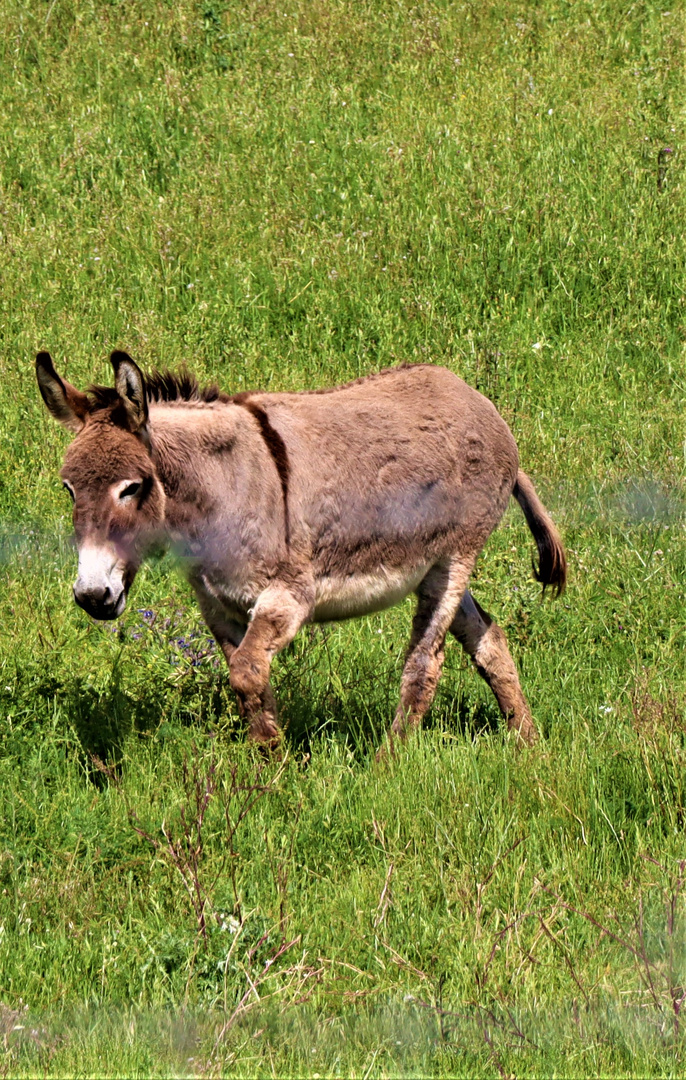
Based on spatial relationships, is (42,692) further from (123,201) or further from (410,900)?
(123,201)

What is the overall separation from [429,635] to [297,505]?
2.79ft

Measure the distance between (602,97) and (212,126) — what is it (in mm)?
3183

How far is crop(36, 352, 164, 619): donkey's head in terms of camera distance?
4102mm

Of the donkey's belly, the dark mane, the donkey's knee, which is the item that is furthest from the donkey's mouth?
the dark mane

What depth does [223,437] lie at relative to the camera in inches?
187

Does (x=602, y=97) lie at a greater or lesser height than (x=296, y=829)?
greater

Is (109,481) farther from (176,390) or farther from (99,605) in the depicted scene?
(176,390)

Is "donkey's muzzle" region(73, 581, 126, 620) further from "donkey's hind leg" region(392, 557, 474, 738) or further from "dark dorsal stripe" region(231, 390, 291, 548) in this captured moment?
"donkey's hind leg" region(392, 557, 474, 738)

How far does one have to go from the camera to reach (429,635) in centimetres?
522

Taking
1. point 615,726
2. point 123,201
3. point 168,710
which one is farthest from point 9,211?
point 615,726

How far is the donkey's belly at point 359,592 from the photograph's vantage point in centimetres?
489

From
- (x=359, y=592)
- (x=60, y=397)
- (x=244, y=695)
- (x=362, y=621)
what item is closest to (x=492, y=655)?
(x=359, y=592)

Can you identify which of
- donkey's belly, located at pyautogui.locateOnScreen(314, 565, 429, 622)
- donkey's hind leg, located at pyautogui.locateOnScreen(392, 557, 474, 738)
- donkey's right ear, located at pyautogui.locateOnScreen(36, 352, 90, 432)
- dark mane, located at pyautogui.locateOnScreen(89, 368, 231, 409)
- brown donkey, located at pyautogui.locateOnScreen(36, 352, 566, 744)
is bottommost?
donkey's hind leg, located at pyautogui.locateOnScreen(392, 557, 474, 738)

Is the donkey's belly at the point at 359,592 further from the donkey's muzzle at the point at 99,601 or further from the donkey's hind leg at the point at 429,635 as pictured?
the donkey's muzzle at the point at 99,601
